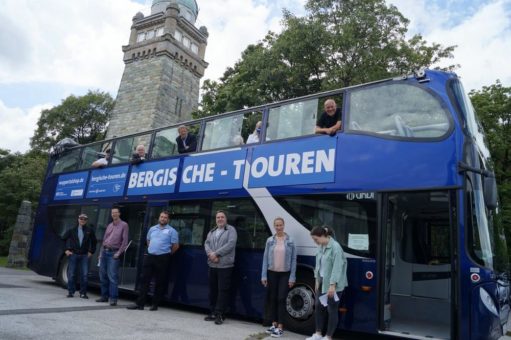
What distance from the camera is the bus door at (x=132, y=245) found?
32.4 feet

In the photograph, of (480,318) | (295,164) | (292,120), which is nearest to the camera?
(480,318)

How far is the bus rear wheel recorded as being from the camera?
6.11 metres

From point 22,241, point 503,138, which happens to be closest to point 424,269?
point 503,138

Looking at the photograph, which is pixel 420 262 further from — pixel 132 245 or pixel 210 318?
pixel 132 245

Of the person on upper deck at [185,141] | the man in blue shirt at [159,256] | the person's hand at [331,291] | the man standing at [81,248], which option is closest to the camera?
the person's hand at [331,291]

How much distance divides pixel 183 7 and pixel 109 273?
38339mm

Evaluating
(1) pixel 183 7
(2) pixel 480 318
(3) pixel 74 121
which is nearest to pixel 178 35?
(1) pixel 183 7

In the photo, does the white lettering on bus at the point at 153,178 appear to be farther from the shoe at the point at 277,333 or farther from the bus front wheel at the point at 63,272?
the shoe at the point at 277,333

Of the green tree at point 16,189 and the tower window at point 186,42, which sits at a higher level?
the tower window at point 186,42

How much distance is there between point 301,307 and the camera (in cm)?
625

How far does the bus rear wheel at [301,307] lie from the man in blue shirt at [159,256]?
2532mm

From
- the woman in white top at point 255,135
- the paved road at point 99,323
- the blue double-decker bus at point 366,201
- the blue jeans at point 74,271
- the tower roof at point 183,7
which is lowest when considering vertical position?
the paved road at point 99,323

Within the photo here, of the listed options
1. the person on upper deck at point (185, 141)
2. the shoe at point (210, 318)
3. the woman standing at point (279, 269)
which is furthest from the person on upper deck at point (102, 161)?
the woman standing at point (279, 269)

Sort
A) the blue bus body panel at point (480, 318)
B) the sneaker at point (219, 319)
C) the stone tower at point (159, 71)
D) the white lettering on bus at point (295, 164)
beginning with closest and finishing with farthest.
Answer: the blue bus body panel at point (480, 318)
the white lettering on bus at point (295, 164)
the sneaker at point (219, 319)
the stone tower at point (159, 71)
